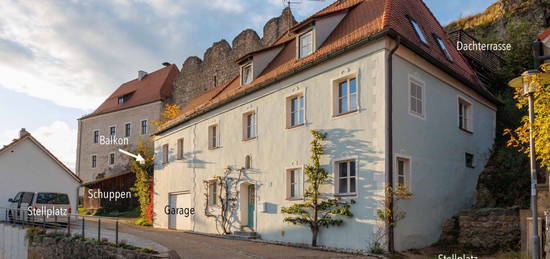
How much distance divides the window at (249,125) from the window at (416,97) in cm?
642

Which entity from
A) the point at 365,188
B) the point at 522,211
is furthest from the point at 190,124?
the point at 522,211

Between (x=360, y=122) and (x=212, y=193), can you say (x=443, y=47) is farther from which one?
(x=212, y=193)

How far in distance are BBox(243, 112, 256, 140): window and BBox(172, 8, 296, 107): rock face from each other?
13549 millimetres

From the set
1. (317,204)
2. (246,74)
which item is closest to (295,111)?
(317,204)

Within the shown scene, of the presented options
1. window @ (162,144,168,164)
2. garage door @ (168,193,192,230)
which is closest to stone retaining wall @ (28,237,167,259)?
garage door @ (168,193,192,230)

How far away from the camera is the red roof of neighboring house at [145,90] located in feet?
155

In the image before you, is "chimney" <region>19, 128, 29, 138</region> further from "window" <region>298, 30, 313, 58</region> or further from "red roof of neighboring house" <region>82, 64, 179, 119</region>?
"window" <region>298, 30, 313, 58</region>

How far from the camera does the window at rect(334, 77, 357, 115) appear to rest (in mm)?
15228

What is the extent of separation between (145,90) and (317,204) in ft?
123

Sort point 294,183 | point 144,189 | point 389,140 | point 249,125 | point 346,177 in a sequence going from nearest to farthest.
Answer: point 389,140
point 346,177
point 294,183
point 249,125
point 144,189

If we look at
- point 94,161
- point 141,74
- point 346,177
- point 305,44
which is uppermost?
point 141,74

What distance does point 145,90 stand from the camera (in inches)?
1966

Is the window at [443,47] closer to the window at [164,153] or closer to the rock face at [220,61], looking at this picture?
the rock face at [220,61]

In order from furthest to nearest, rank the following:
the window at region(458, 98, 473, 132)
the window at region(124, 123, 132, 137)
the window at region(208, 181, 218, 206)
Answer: the window at region(124, 123, 132, 137) < the window at region(208, 181, 218, 206) < the window at region(458, 98, 473, 132)
